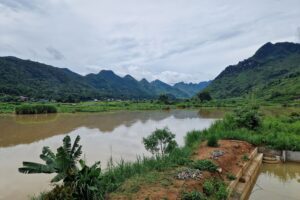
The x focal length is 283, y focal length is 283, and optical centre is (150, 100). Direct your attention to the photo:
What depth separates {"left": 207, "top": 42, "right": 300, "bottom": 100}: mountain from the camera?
94975 millimetres

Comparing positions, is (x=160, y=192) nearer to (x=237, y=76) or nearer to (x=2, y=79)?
(x=2, y=79)

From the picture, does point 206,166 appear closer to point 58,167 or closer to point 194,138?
point 58,167

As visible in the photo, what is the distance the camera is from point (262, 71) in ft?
361

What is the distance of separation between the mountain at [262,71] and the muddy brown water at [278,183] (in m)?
65.0

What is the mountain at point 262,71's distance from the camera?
95.0m

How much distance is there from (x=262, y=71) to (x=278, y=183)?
108746mm

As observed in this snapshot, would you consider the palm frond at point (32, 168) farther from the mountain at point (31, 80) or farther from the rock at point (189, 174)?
the mountain at point (31, 80)

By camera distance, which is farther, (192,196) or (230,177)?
(230,177)

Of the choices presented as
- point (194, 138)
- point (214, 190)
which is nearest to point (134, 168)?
point (214, 190)

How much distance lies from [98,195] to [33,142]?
15.7 m

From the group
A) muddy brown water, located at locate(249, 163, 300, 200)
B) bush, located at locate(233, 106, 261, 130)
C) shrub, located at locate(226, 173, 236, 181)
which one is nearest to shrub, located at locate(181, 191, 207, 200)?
shrub, located at locate(226, 173, 236, 181)

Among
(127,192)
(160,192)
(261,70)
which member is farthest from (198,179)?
(261,70)

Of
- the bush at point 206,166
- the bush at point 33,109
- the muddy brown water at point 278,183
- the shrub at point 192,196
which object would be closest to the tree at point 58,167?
the shrub at point 192,196

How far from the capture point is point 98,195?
5.77 meters
